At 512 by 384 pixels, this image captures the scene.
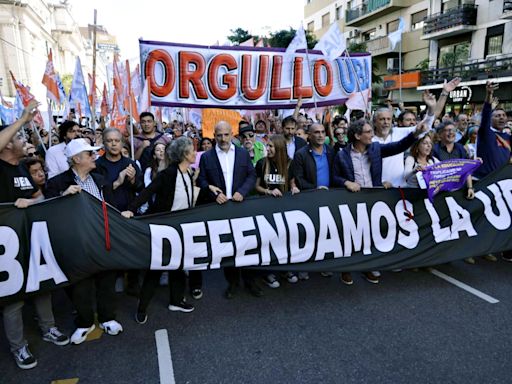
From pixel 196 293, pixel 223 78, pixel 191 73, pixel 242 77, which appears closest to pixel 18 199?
pixel 196 293

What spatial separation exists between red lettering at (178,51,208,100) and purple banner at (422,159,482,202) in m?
3.73

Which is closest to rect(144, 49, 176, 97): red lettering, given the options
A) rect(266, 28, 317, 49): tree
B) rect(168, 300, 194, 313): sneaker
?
rect(168, 300, 194, 313): sneaker

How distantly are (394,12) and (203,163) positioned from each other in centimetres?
3120

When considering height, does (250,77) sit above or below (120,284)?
above

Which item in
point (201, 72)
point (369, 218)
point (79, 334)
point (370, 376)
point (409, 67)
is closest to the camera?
point (370, 376)

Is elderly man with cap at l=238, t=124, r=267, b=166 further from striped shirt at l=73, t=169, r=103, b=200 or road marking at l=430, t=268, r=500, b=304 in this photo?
road marking at l=430, t=268, r=500, b=304

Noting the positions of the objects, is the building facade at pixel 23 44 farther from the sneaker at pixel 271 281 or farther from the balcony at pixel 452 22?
the sneaker at pixel 271 281

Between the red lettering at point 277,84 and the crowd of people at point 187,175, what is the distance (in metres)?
2.13

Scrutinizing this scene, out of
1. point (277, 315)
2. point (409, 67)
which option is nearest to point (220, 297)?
point (277, 315)

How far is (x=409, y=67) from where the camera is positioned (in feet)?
94.8

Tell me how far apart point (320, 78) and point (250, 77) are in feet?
4.32

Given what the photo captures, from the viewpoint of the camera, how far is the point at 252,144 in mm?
5684

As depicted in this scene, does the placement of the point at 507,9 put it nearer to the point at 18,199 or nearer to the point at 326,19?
the point at 326,19

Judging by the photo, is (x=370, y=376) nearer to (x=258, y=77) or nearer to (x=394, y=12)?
(x=258, y=77)
